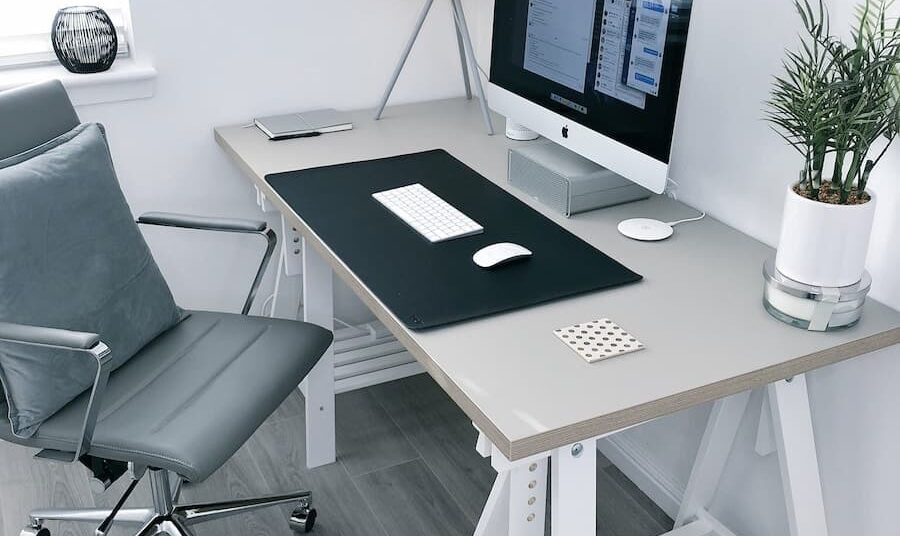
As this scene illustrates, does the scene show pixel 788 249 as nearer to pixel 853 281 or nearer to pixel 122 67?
pixel 853 281

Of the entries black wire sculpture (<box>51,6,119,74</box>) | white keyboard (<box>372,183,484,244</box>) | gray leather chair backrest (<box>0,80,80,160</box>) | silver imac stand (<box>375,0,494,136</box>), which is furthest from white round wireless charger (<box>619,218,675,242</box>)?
black wire sculpture (<box>51,6,119,74</box>)

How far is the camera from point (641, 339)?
1525mm

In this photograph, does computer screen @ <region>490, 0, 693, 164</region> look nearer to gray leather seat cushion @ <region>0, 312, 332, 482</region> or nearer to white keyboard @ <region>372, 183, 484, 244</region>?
white keyboard @ <region>372, 183, 484, 244</region>

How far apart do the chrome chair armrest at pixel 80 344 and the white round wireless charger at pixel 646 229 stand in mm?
1003

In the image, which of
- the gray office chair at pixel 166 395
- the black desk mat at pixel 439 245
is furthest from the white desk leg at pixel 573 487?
the gray office chair at pixel 166 395

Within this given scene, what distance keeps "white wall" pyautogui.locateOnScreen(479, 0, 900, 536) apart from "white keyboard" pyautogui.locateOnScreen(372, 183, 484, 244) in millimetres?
462

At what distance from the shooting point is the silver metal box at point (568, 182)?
6.45 ft

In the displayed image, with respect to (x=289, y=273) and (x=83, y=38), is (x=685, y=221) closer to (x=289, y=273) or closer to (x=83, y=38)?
(x=289, y=273)

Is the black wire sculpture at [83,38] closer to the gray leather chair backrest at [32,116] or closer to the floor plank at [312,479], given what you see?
the gray leather chair backrest at [32,116]

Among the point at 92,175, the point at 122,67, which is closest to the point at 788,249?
the point at 92,175

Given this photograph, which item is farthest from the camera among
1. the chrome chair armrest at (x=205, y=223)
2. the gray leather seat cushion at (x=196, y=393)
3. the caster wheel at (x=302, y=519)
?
the caster wheel at (x=302, y=519)

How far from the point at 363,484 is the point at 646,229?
1.03 metres

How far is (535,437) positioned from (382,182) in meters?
1.00

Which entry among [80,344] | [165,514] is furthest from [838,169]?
[165,514]
